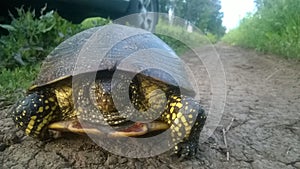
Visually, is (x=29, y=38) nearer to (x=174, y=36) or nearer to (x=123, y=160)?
(x=123, y=160)

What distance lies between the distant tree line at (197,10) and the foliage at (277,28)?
2030mm

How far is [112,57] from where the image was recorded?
5.80ft

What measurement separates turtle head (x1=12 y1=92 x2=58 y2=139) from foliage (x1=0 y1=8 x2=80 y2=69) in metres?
1.80

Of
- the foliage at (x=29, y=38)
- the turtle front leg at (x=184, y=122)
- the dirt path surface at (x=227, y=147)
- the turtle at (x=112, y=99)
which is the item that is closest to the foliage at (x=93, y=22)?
the foliage at (x=29, y=38)

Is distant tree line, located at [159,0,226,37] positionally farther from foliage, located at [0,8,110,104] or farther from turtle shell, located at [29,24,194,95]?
turtle shell, located at [29,24,194,95]

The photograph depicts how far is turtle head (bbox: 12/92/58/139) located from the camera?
177cm

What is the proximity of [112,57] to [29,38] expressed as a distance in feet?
8.03

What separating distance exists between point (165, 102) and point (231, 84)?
2.29 m

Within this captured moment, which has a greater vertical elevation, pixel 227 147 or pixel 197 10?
pixel 197 10

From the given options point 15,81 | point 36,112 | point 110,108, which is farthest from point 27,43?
point 110,108

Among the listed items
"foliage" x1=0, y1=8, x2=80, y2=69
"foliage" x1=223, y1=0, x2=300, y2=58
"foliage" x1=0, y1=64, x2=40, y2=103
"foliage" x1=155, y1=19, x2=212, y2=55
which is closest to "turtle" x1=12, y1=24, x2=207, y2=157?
"foliage" x1=0, y1=64, x2=40, y2=103

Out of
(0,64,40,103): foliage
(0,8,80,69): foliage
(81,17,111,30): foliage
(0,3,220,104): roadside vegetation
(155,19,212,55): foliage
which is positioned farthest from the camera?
(155,19,212,55): foliage

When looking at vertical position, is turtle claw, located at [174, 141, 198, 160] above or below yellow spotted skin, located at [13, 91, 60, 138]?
below

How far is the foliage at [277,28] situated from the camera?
17.3 feet
